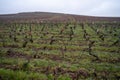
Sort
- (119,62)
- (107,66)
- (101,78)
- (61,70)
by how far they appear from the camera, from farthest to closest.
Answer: (119,62) → (107,66) → (61,70) → (101,78)

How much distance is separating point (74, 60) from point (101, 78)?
3.94 meters

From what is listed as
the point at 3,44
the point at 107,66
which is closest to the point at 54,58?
the point at 107,66

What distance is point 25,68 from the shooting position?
40.5 ft

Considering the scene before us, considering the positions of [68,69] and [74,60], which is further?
[74,60]

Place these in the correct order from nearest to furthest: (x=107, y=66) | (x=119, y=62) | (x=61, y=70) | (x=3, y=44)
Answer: (x=61, y=70) < (x=107, y=66) < (x=119, y=62) < (x=3, y=44)

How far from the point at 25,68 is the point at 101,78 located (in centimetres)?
500

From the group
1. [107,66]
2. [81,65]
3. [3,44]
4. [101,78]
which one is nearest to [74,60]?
[81,65]

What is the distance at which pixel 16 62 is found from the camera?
13.5 metres

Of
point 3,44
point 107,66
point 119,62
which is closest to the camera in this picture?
point 107,66

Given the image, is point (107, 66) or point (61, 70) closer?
point (61, 70)

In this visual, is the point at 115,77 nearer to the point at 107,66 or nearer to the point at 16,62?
the point at 107,66

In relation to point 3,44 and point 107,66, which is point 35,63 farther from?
point 3,44

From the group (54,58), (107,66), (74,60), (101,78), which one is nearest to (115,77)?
(101,78)

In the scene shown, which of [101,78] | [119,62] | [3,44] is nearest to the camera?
[101,78]
